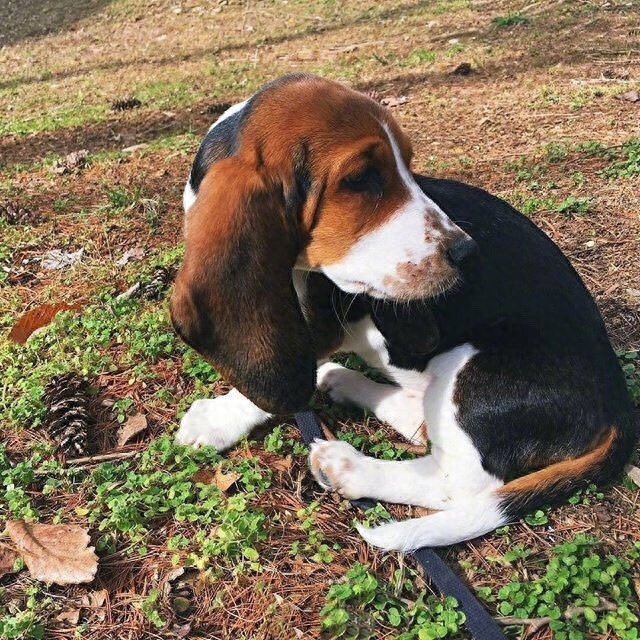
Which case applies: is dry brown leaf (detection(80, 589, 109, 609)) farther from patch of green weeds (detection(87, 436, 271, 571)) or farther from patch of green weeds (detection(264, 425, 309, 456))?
patch of green weeds (detection(264, 425, 309, 456))

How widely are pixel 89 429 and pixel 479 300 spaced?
159cm

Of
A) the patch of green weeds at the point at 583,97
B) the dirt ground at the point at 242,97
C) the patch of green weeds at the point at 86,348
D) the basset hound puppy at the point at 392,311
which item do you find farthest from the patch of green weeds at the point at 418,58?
the basset hound puppy at the point at 392,311

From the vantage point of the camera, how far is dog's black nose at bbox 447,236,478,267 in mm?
2285

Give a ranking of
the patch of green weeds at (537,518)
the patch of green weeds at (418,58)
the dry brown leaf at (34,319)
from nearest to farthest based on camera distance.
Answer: the patch of green weeds at (537,518), the dry brown leaf at (34,319), the patch of green weeds at (418,58)

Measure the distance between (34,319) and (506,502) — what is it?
7.93ft

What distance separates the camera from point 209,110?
669 cm

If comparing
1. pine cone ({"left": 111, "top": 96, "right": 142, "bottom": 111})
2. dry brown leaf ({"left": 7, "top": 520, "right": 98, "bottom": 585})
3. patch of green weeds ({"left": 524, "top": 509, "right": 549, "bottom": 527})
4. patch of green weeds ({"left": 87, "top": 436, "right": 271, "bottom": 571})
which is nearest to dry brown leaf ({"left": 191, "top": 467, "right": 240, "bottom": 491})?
patch of green weeds ({"left": 87, "top": 436, "right": 271, "bottom": 571})

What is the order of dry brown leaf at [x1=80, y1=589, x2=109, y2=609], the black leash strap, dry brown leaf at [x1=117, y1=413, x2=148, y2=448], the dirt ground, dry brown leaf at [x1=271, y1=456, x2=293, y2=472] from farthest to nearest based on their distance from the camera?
dry brown leaf at [x1=117, y1=413, x2=148, y2=448] < dry brown leaf at [x1=271, y1=456, x2=293, y2=472] < the dirt ground < dry brown leaf at [x1=80, y1=589, x2=109, y2=609] < the black leash strap

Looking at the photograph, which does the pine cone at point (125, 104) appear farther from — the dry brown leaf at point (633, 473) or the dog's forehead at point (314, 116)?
the dry brown leaf at point (633, 473)

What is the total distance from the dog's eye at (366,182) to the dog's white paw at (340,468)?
0.93m

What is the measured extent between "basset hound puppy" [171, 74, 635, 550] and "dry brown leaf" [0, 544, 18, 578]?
705mm

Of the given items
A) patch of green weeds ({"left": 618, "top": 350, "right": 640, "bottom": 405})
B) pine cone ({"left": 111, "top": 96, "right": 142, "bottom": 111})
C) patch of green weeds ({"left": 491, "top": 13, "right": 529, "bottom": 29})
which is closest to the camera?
patch of green weeds ({"left": 618, "top": 350, "right": 640, "bottom": 405})

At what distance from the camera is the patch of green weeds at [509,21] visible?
840 cm

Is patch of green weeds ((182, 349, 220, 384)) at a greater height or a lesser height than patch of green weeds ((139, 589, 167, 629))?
lesser
